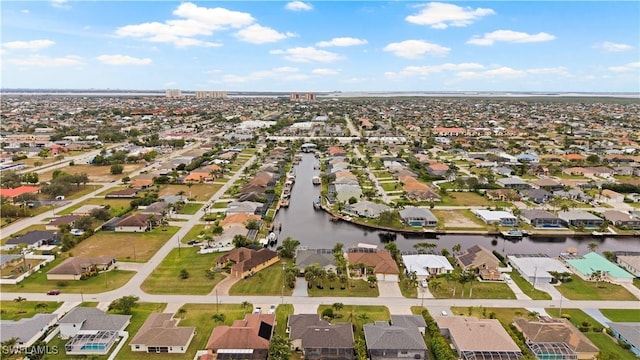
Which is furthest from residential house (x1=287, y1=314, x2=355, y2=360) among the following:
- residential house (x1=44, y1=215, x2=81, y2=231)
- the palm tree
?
residential house (x1=44, y1=215, x2=81, y2=231)

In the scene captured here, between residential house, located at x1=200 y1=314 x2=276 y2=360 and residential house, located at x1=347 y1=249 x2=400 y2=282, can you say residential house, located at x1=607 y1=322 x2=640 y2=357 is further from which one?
residential house, located at x1=200 y1=314 x2=276 y2=360

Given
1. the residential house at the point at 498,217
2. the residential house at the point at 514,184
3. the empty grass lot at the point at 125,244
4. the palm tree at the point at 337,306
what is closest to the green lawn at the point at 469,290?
the palm tree at the point at 337,306

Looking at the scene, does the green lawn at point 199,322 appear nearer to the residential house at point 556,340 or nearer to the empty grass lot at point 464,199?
the residential house at point 556,340

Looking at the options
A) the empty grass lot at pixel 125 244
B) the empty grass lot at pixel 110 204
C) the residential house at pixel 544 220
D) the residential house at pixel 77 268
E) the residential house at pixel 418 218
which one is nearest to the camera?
the residential house at pixel 77 268

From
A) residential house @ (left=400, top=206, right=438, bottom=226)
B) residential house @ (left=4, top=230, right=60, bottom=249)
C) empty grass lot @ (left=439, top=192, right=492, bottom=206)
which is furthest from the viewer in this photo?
empty grass lot @ (left=439, top=192, right=492, bottom=206)

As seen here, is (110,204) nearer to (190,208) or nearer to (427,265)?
(190,208)

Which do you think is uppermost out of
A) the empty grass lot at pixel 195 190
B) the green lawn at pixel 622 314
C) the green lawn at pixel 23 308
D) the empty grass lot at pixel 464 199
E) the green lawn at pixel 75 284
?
the empty grass lot at pixel 464 199
